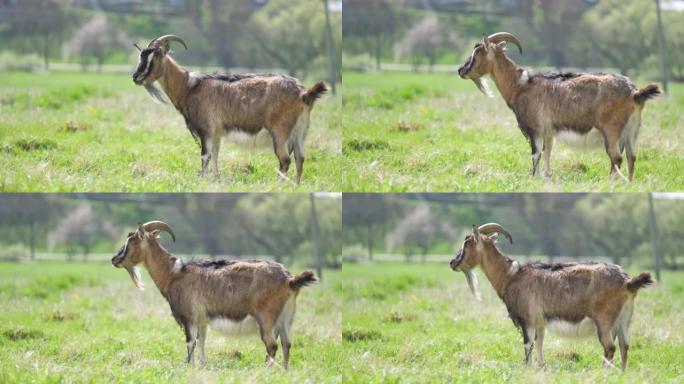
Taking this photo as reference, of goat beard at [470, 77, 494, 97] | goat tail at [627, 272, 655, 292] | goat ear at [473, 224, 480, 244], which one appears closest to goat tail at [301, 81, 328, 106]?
goat beard at [470, 77, 494, 97]

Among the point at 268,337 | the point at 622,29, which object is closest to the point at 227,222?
the point at 268,337

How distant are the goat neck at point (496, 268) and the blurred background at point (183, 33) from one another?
191 cm

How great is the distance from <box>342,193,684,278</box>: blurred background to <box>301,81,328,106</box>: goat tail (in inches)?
36.0

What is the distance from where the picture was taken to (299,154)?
909cm

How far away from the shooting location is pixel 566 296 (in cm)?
877

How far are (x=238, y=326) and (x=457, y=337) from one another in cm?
173

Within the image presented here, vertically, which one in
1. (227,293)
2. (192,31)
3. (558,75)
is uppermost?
(192,31)

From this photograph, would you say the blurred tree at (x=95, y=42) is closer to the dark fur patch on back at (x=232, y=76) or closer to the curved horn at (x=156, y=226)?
the dark fur patch on back at (x=232, y=76)

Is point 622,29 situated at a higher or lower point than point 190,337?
higher

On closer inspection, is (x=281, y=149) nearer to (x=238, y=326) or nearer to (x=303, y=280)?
(x=303, y=280)

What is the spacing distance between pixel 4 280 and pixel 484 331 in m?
3.91

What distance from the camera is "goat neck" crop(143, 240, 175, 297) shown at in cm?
904

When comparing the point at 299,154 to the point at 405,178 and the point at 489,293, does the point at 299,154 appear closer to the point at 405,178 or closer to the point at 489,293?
the point at 405,178

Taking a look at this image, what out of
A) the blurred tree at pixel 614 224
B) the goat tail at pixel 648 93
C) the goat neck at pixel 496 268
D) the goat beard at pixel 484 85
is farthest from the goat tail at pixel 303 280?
the goat tail at pixel 648 93
